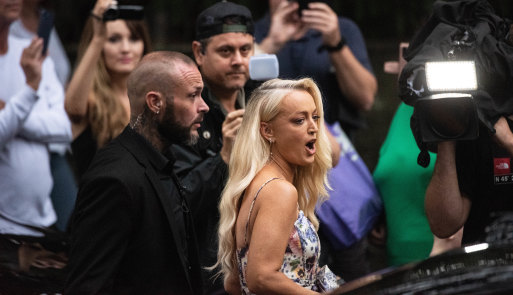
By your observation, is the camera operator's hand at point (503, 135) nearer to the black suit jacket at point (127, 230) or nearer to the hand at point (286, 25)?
the black suit jacket at point (127, 230)

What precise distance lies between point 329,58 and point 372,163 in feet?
8.20

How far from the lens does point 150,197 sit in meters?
3.22

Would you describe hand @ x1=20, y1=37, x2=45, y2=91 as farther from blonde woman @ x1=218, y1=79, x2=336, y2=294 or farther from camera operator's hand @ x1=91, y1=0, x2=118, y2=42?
blonde woman @ x1=218, y1=79, x2=336, y2=294

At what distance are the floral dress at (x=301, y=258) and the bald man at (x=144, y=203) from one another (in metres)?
0.28

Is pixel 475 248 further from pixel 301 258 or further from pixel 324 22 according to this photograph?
pixel 324 22

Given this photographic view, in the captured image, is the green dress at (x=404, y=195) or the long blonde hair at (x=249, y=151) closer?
the long blonde hair at (x=249, y=151)

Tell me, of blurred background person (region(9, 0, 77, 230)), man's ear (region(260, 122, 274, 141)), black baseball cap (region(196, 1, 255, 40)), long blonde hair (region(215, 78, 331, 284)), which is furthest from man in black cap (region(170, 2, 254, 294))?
blurred background person (region(9, 0, 77, 230))

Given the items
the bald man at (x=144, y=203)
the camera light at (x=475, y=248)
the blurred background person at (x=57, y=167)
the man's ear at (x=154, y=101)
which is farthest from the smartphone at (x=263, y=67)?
the blurred background person at (x=57, y=167)

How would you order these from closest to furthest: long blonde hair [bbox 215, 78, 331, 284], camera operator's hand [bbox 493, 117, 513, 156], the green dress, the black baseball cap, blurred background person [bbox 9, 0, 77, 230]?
long blonde hair [bbox 215, 78, 331, 284] → camera operator's hand [bbox 493, 117, 513, 156] → the black baseball cap → the green dress → blurred background person [bbox 9, 0, 77, 230]

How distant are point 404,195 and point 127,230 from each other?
1.86 meters

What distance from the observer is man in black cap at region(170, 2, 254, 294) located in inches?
153

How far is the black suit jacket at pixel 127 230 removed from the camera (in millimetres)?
3078

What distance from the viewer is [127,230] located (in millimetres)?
3113

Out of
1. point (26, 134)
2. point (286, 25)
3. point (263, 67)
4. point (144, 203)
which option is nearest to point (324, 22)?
point (286, 25)
